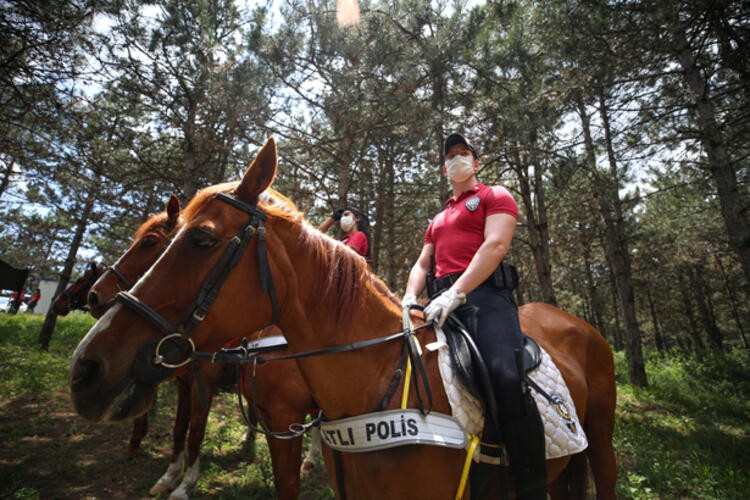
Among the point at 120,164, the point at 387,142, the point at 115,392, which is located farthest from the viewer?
the point at 387,142

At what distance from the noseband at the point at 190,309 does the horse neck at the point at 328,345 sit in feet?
0.54

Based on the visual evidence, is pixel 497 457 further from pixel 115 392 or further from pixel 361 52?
pixel 361 52

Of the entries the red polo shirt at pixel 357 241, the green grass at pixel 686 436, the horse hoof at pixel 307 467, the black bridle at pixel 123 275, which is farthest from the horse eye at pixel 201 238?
the green grass at pixel 686 436

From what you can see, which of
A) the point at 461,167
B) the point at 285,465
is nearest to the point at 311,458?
the point at 285,465

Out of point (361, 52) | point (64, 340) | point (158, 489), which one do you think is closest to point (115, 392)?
point (158, 489)

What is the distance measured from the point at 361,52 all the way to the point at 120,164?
7875 mm

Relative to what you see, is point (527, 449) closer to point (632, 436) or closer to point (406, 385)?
point (406, 385)

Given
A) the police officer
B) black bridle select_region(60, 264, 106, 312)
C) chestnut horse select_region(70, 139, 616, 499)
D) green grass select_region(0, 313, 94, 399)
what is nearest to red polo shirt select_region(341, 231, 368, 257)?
the police officer

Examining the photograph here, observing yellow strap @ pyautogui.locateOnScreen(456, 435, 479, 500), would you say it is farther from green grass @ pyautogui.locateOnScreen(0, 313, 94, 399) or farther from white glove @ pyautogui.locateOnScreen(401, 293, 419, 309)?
green grass @ pyautogui.locateOnScreen(0, 313, 94, 399)

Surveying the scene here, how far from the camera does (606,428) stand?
10.9 feet

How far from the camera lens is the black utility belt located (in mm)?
2463

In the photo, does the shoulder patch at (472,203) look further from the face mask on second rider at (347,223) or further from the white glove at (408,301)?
the face mask on second rider at (347,223)

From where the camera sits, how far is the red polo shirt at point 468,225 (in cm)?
243

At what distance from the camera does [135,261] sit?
427 cm
